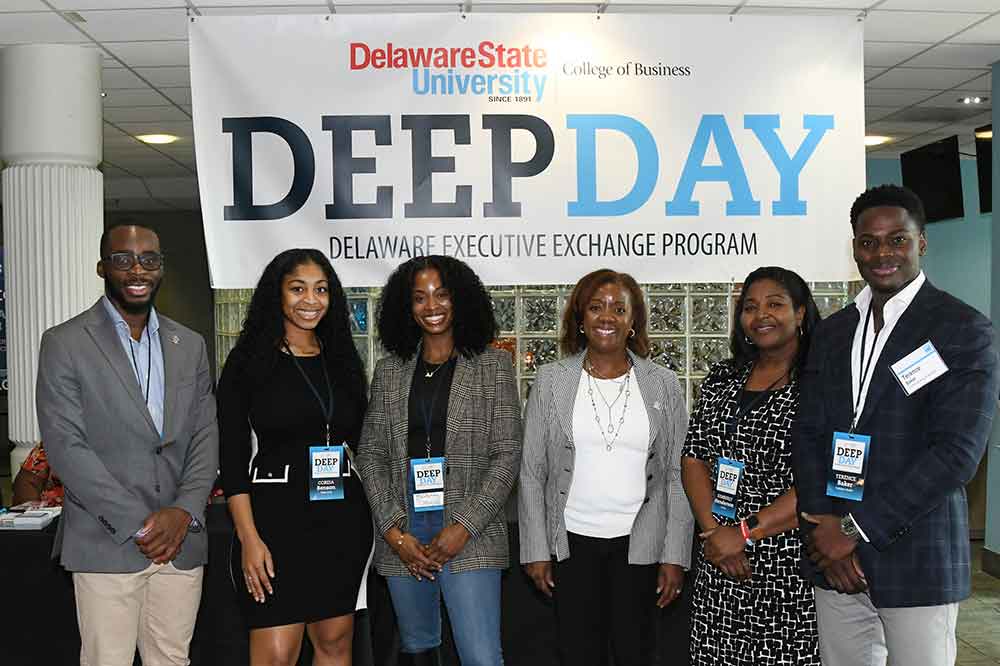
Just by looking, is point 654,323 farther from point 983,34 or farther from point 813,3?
point 983,34

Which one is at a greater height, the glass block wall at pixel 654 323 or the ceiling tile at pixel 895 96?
the ceiling tile at pixel 895 96

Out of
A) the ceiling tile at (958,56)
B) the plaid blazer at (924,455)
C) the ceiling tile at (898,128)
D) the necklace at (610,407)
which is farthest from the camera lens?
the ceiling tile at (898,128)

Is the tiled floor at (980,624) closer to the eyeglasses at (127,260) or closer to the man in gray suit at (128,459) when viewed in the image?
the man in gray suit at (128,459)

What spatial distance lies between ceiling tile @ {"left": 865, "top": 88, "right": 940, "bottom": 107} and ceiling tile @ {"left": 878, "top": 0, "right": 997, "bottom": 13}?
167cm

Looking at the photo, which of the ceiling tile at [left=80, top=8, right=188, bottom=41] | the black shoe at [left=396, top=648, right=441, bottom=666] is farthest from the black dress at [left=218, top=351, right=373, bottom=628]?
the ceiling tile at [left=80, top=8, right=188, bottom=41]

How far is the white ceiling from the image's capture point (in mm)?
4281

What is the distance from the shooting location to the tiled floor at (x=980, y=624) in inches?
171

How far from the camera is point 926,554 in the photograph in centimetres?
232

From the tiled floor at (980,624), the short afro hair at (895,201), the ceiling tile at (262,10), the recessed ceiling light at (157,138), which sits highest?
the recessed ceiling light at (157,138)

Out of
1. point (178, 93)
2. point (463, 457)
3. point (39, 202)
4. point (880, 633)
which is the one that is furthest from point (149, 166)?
point (880, 633)

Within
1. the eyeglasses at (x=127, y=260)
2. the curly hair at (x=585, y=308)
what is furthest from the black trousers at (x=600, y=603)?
the eyeglasses at (x=127, y=260)

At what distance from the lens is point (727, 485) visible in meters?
2.65

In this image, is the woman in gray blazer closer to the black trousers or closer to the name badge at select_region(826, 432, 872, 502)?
the black trousers

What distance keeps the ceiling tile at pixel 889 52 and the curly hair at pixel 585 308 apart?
9.88ft
